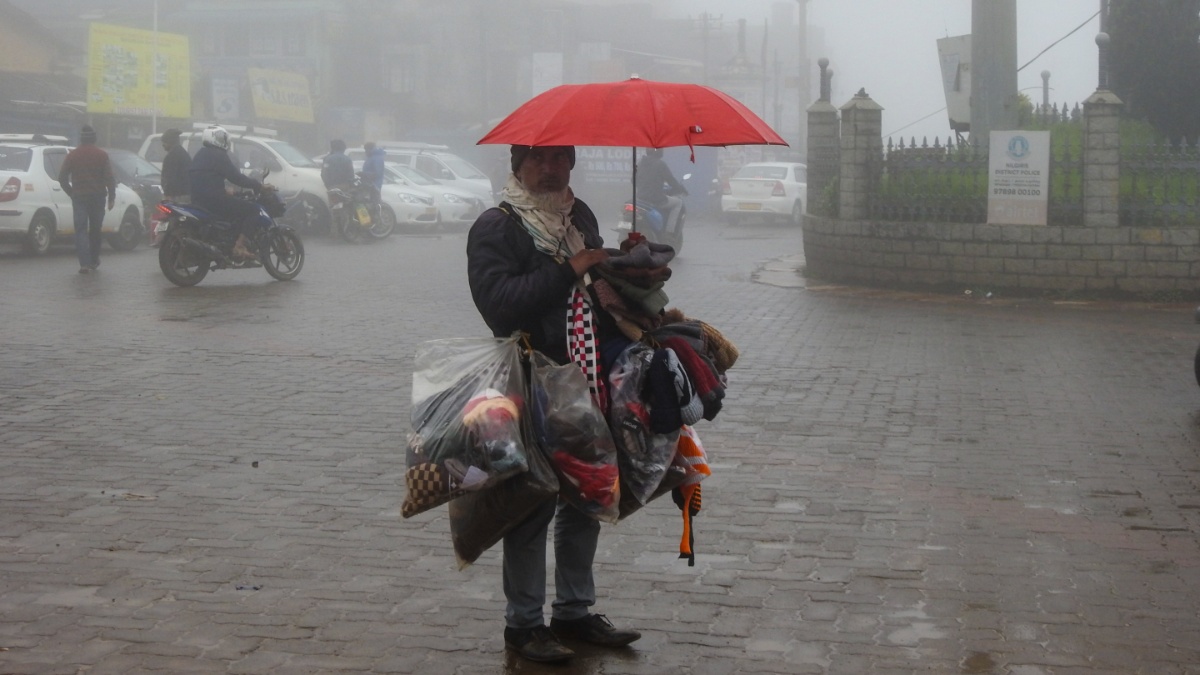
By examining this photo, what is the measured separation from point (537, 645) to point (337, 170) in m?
21.7

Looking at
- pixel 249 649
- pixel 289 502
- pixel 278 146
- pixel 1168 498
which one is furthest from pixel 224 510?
pixel 278 146

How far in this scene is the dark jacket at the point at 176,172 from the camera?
1853cm

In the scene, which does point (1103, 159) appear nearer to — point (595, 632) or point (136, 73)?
point (595, 632)

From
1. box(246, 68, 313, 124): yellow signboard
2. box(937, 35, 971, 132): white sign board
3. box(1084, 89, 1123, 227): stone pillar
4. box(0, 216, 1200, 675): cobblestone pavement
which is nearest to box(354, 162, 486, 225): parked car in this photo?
box(937, 35, 971, 132): white sign board

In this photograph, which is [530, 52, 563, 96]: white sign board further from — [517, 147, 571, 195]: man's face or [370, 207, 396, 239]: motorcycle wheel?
[517, 147, 571, 195]: man's face

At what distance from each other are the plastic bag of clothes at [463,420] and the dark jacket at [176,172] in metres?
15.1

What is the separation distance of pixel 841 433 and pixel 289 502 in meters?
3.20

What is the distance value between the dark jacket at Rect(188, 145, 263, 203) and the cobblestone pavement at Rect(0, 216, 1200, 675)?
395cm

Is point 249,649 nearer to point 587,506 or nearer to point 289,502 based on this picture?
point 587,506

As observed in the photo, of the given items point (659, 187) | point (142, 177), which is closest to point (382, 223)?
point (142, 177)

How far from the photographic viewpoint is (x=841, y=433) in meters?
8.05

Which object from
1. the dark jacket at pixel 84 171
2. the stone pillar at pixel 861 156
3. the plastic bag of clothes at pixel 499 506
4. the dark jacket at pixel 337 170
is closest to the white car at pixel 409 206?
the dark jacket at pixel 337 170

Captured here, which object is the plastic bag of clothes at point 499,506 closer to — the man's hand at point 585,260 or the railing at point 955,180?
the man's hand at point 585,260

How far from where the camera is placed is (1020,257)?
1577 cm
